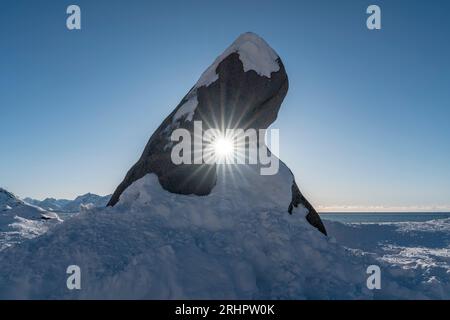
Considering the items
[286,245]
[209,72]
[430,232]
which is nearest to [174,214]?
[286,245]

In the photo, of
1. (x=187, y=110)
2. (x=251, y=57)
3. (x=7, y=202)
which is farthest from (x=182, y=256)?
(x=7, y=202)

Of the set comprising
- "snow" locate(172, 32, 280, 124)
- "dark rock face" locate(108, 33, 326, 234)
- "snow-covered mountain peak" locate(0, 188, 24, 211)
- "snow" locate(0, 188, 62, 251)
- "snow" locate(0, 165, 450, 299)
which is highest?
"snow" locate(172, 32, 280, 124)

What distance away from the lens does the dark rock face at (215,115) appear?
41.5 feet

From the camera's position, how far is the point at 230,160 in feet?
45.7

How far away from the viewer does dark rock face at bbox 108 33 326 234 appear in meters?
12.7

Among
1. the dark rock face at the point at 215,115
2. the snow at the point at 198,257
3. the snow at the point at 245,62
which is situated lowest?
the snow at the point at 198,257

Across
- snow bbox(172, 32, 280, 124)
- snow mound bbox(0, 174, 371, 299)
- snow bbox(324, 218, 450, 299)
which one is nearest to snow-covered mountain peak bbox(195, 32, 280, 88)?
snow bbox(172, 32, 280, 124)

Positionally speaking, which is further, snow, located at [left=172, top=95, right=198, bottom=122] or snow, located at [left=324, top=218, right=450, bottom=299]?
snow, located at [left=172, top=95, right=198, bottom=122]

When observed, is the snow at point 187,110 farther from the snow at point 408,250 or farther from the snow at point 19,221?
the snow at point 19,221

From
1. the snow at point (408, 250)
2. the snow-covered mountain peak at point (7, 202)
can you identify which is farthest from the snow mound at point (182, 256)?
the snow-covered mountain peak at point (7, 202)

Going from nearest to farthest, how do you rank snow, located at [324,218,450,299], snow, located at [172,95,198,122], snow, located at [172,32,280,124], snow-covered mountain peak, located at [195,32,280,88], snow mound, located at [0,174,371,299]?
snow mound, located at [0,174,371,299] < snow, located at [324,218,450,299] < snow, located at [172,95,198,122] < snow, located at [172,32,280,124] < snow-covered mountain peak, located at [195,32,280,88]

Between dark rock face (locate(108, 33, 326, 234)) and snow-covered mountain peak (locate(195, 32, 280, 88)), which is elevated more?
snow-covered mountain peak (locate(195, 32, 280, 88))

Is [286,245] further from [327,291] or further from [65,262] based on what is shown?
[65,262]

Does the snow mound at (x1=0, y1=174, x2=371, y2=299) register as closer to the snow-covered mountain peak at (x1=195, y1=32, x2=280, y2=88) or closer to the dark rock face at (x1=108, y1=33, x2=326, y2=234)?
the dark rock face at (x1=108, y1=33, x2=326, y2=234)
